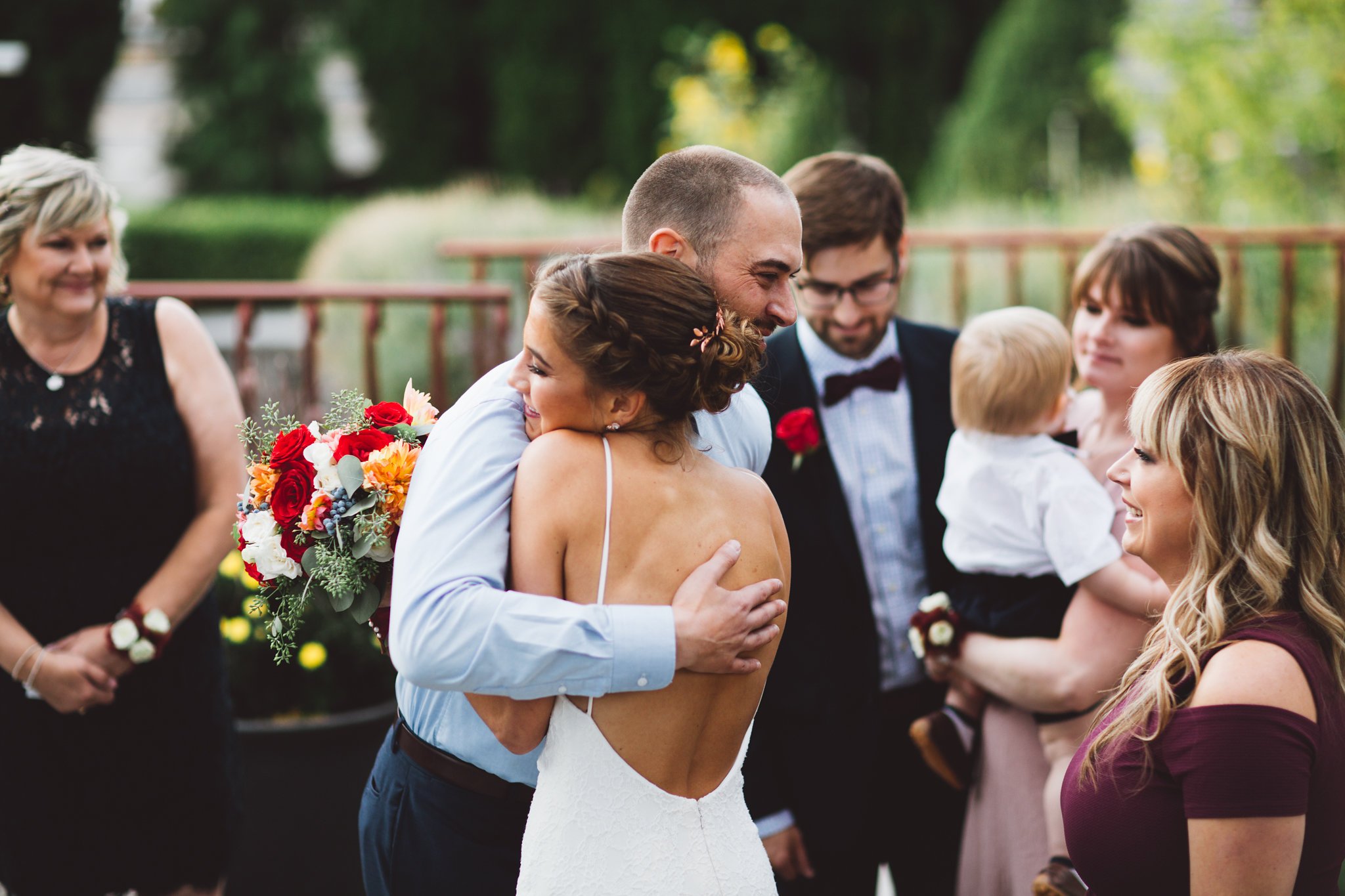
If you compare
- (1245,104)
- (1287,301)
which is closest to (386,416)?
(1287,301)

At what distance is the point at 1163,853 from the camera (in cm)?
180

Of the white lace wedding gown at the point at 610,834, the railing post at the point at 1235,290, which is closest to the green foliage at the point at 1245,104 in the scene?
the railing post at the point at 1235,290

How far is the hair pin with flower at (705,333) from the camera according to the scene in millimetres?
1804

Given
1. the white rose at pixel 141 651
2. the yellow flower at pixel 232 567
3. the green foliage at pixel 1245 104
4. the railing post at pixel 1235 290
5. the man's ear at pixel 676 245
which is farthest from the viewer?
the green foliage at pixel 1245 104

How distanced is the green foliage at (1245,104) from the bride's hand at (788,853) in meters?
6.33

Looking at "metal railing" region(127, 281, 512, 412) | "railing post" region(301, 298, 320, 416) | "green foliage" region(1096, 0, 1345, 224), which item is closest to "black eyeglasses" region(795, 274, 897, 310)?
"metal railing" region(127, 281, 512, 412)

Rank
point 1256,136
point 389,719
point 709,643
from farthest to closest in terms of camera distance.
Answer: point 1256,136 → point 389,719 → point 709,643

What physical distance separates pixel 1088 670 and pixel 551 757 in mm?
1387

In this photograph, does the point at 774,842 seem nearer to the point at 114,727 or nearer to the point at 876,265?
the point at 876,265

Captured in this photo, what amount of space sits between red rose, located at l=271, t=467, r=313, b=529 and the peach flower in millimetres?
44

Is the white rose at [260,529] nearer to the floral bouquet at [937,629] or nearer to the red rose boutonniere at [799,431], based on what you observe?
the red rose boutonniere at [799,431]

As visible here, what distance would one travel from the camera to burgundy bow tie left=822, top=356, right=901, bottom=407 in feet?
9.68

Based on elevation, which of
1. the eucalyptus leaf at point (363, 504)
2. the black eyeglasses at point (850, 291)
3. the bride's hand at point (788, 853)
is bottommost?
the bride's hand at point (788, 853)

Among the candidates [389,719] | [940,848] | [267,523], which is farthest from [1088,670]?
[389,719]
